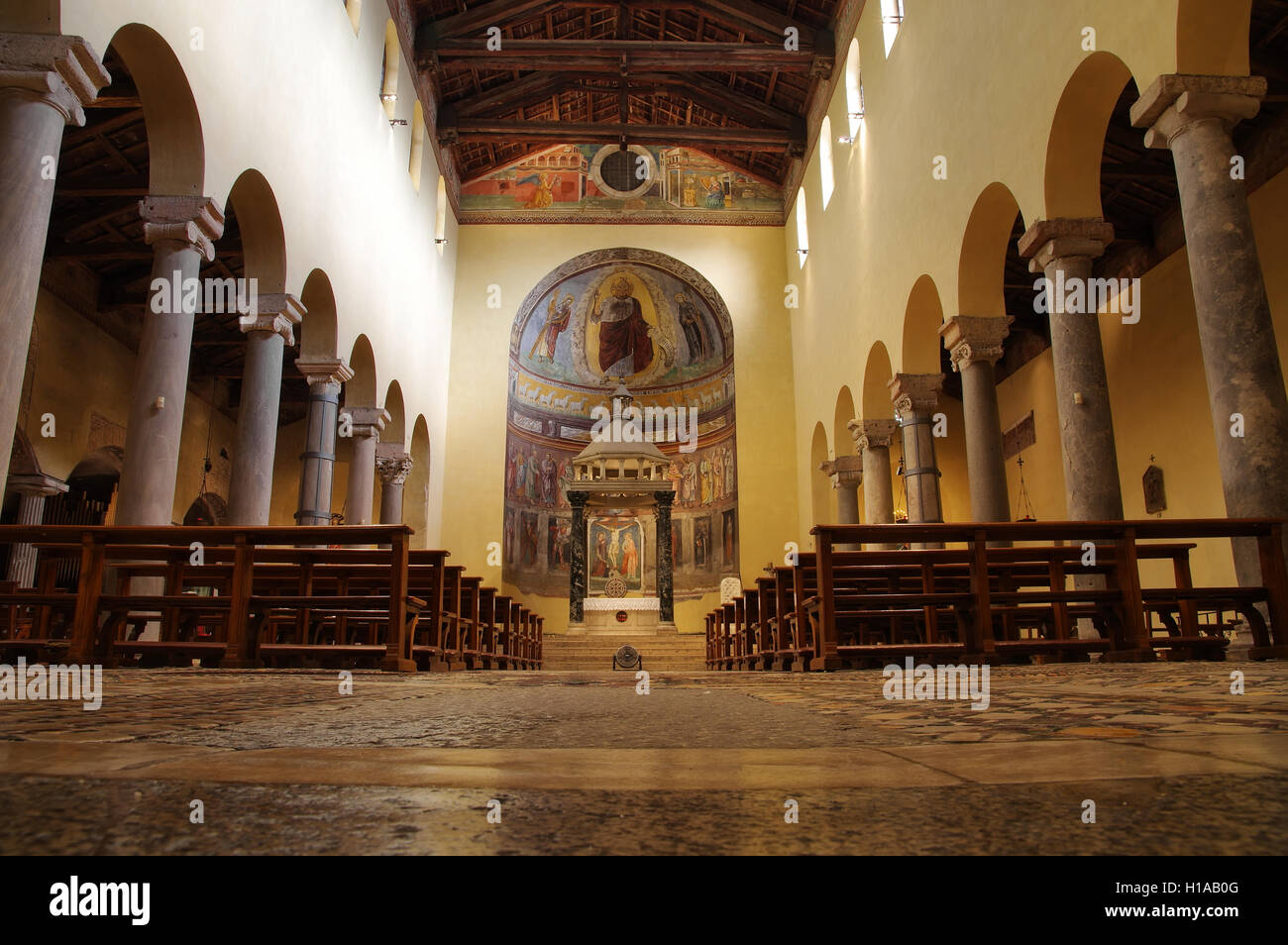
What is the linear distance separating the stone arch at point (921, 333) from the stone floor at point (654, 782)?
9966 millimetres

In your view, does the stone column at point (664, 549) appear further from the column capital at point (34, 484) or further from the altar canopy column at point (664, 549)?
the column capital at point (34, 484)

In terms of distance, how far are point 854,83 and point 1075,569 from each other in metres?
10.9

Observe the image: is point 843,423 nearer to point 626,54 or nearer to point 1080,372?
point 626,54

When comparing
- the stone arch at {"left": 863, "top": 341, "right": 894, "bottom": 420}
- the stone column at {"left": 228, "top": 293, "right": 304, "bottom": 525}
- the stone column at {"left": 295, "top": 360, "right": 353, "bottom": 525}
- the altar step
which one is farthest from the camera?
the altar step

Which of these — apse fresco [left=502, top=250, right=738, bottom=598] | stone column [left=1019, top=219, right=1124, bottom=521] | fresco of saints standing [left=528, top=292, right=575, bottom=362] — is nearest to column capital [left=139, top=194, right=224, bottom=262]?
stone column [left=1019, top=219, right=1124, bottom=521]

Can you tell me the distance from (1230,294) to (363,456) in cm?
1122

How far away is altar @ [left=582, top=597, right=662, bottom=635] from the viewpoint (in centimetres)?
1781

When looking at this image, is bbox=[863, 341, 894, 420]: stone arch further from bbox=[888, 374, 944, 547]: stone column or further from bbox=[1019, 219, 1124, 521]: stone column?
bbox=[1019, 219, 1124, 521]: stone column

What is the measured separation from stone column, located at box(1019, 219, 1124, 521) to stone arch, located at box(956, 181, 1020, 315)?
163 cm

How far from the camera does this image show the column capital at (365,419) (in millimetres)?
13703

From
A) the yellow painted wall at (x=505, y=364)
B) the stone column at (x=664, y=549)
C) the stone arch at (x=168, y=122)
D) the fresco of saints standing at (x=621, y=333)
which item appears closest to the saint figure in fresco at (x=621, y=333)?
the fresco of saints standing at (x=621, y=333)

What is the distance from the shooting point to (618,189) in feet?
65.0
